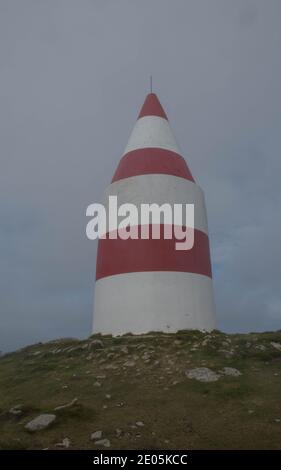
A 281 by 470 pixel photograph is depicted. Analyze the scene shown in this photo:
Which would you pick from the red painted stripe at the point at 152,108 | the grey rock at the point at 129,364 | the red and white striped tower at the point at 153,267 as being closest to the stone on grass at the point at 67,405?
the grey rock at the point at 129,364

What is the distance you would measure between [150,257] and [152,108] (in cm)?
863

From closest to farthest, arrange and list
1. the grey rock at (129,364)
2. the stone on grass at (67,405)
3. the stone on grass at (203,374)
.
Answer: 1. the stone on grass at (67,405)
2. the stone on grass at (203,374)
3. the grey rock at (129,364)

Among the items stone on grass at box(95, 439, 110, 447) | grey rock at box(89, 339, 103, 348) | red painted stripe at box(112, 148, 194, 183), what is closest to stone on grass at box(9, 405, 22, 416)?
stone on grass at box(95, 439, 110, 447)

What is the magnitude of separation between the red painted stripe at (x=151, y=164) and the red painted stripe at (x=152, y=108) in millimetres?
2859

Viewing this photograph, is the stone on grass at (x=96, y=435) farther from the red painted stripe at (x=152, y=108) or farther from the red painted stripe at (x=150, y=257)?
the red painted stripe at (x=152, y=108)

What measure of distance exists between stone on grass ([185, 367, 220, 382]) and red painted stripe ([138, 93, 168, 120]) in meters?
13.5

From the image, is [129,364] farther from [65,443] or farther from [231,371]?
[65,443]

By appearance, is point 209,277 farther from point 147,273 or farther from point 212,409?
point 212,409

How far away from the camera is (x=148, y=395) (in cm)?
1077

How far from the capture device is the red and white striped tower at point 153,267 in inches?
648

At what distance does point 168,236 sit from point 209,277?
2.67 metres

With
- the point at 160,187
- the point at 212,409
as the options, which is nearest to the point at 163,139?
the point at 160,187

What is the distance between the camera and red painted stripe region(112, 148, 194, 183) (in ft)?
61.2

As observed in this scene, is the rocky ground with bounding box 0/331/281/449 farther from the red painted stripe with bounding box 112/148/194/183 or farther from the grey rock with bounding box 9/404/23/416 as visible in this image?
the red painted stripe with bounding box 112/148/194/183
